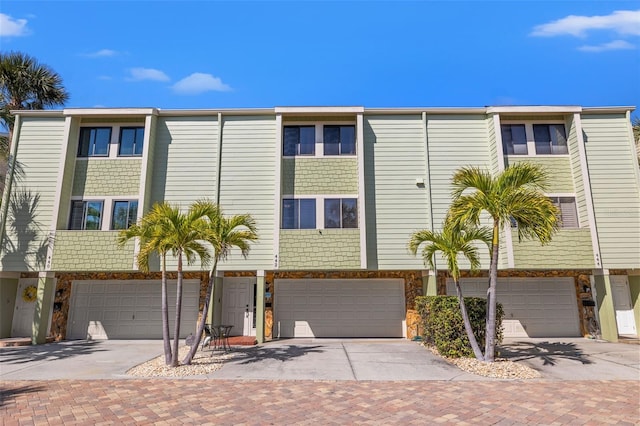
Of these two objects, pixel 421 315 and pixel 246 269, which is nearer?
pixel 421 315

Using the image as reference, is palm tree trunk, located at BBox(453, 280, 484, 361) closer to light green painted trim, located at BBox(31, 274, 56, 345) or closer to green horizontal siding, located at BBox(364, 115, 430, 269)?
green horizontal siding, located at BBox(364, 115, 430, 269)

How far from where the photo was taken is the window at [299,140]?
47.8 feet

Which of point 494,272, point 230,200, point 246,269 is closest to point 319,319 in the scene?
point 246,269

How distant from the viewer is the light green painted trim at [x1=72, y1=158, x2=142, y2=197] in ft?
46.0

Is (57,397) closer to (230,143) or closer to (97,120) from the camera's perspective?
(230,143)

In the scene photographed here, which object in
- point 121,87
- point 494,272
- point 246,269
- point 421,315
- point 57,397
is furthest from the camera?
point 121,87

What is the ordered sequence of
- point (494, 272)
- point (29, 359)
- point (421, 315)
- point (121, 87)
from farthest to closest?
1. point (121, 87)
2. point (421, 315)
3. point (29, 359)
4. point (494, 272)

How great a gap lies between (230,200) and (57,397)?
27.3ft

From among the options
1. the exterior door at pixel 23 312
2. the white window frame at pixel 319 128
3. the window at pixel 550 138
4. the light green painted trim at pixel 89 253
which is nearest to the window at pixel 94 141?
the light green painted trim at pixel 89 253

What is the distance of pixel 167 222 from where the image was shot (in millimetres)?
9117

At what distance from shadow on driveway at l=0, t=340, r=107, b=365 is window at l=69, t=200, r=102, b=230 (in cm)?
448

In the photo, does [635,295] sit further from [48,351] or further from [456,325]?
[48,351]

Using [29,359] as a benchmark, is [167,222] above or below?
above

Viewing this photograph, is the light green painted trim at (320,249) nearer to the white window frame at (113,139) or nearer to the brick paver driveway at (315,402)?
the brick paver driveway at (315,402)
